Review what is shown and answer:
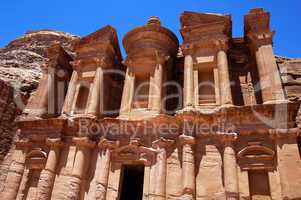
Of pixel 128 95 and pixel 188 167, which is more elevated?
pixel 128 95

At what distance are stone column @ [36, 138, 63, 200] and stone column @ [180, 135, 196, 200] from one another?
17.6 feet

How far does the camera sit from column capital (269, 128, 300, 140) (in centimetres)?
973

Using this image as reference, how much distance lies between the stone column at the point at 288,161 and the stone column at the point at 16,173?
33.4ft

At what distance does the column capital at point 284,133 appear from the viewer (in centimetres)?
973

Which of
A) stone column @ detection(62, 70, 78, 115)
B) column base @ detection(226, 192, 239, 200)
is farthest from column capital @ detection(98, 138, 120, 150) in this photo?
column base @ detection(226, 192, 239, 200)

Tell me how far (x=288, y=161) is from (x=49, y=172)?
881 cm

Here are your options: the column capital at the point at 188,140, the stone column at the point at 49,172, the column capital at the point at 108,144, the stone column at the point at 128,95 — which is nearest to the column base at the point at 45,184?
the stone column at the point at 49,172

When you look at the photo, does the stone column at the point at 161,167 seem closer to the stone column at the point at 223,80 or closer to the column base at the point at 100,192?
the column base at the point at 100,192

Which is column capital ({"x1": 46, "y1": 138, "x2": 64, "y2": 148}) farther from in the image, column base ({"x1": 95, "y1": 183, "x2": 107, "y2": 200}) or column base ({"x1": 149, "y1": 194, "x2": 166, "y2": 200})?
column base ({"x1": 149, "y1": 194, "x2": 166, "y2": 200})

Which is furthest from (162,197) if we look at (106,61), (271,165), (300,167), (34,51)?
(34,51)

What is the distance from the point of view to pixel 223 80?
11961 mm

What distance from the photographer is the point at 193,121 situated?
1112cm

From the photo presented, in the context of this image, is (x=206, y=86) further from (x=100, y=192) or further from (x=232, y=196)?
(x=100, y=192)

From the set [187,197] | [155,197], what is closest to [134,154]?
[155,197]
